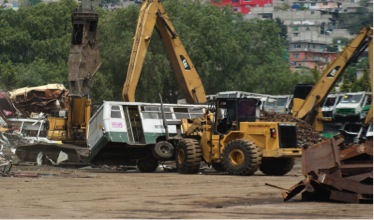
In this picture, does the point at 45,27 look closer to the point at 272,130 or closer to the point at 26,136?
the point at 26,136

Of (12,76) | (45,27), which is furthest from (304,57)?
(12,76)

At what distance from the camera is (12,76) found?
86.8 m

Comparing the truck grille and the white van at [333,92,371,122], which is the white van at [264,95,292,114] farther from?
the truck grille

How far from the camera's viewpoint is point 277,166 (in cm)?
3450

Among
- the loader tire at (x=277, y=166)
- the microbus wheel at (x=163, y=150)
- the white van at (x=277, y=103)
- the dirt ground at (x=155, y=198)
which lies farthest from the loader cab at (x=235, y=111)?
the white van at (x=277, y=103)

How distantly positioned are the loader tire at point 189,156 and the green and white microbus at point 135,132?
92cm

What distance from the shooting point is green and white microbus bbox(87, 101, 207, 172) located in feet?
117

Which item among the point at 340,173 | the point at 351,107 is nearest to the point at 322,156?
the point at 340,173

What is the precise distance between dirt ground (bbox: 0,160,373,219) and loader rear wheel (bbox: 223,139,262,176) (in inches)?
16.2

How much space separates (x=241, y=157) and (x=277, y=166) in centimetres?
188

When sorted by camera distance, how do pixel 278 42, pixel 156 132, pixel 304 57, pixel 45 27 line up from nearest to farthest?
pixel 156 132, pixel 278 42, pixel 45 27, pixel 304 57

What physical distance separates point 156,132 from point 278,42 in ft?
194

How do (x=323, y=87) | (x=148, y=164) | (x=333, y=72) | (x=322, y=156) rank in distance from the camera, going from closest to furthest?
(x=322, y=156) < (x=148, y=164) < (x=333, y=72) < (x=323, y=87)

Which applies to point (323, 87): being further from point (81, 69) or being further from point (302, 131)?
point (81, 69)
